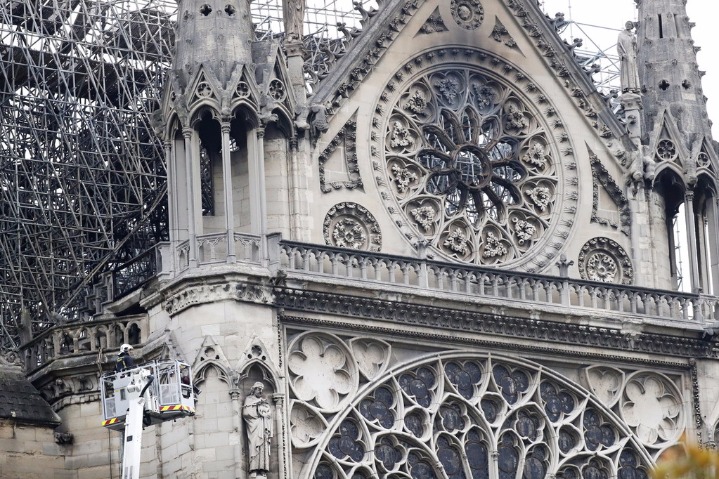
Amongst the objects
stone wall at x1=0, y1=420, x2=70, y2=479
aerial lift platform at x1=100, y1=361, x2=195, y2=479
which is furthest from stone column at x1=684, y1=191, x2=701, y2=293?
stone wall at x1=0, y1=420, x2=70, y2=479

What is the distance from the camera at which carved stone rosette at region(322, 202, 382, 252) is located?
1195 inches

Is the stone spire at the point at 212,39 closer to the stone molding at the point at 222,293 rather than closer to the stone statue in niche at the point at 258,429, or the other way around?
the stone molding at the point at 222,293

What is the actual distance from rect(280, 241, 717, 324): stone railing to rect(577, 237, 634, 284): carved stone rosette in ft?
2.35

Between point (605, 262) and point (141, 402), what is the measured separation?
374 inches

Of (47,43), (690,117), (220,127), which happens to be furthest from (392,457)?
(47,43)

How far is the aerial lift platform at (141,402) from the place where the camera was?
1007 inches

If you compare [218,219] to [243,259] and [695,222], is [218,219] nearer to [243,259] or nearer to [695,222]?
[243,259]

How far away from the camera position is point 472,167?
32062 mm

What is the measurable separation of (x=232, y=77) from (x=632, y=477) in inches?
326

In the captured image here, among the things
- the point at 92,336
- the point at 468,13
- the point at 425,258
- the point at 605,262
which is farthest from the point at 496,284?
the point at 92,336

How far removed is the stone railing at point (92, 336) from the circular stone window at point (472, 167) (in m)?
4.06

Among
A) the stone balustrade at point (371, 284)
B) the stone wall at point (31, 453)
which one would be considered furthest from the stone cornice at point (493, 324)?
the stone wall at point (31, 453)

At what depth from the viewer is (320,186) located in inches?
1196

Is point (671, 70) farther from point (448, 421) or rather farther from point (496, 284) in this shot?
point (448, 421)
